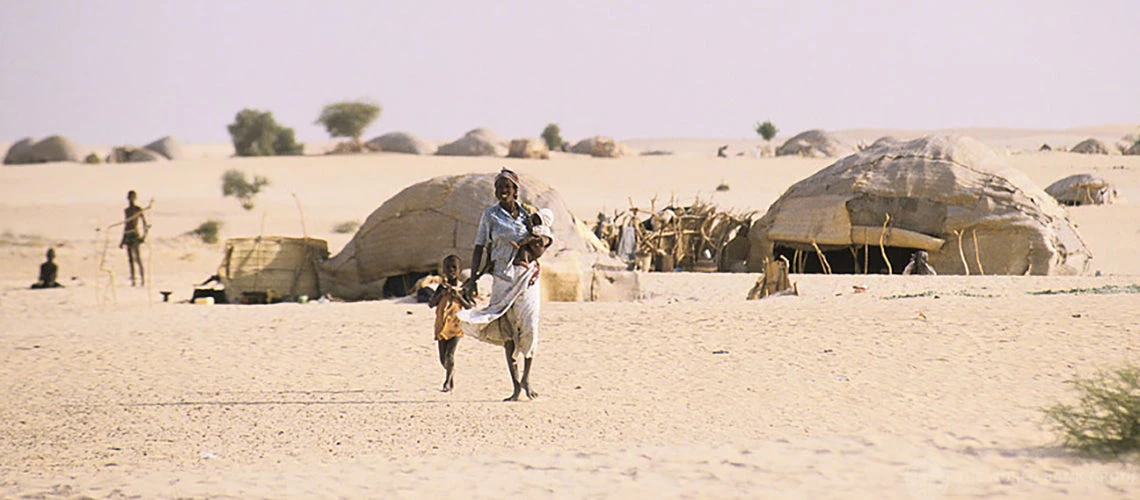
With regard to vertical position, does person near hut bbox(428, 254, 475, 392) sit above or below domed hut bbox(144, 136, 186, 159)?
below

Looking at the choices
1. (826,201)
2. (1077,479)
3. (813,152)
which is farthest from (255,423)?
(813,152)

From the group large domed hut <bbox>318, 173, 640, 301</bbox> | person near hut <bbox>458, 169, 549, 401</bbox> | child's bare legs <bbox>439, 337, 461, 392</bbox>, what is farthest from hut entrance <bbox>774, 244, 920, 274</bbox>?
person near hut <bbox>458, 169, 549, 401</bbox>

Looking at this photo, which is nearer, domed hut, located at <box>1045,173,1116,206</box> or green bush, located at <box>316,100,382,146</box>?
domed hut, located at <box>1045,173,1116,206</box>

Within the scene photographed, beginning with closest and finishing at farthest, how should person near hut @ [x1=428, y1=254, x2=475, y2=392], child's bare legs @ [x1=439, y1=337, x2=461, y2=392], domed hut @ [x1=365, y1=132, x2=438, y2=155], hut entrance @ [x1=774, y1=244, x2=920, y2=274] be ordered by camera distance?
person near hut @ [x1=428, y1=254, x2=475, y2=392] → child's bare legs @ [x1=439, y1=337, x2=461, y2=392] → hut entrance @ [x1=774, y1=244, x2=920, y2=274] → domed hut @ [x1=365, y1=132, x2=438, y2=155]

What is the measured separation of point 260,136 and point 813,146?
23139mm

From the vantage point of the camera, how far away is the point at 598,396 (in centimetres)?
811

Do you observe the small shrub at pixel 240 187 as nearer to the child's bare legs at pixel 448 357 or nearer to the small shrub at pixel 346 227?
the small shrub at pixel 346 227

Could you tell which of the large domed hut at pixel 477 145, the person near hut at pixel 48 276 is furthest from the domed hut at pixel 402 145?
the person near hut at pixel 48 276

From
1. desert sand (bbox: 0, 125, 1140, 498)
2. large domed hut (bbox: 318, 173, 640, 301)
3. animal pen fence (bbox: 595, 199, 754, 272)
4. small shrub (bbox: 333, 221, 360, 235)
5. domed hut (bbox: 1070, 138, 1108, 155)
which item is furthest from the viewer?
domed hut (bbox: 1070, 138, 1108, 155)

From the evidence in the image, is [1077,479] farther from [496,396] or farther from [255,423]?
[255,423]

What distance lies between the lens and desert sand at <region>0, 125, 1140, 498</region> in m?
5.96

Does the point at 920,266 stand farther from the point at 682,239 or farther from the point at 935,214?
the point at 682,239

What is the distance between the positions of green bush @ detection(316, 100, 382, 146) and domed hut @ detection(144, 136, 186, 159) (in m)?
6.13

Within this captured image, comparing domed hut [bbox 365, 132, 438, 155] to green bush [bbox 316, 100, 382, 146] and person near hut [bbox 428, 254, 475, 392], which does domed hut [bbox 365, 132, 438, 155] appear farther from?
person near hut [bbox 428, 254, 475, 392]
